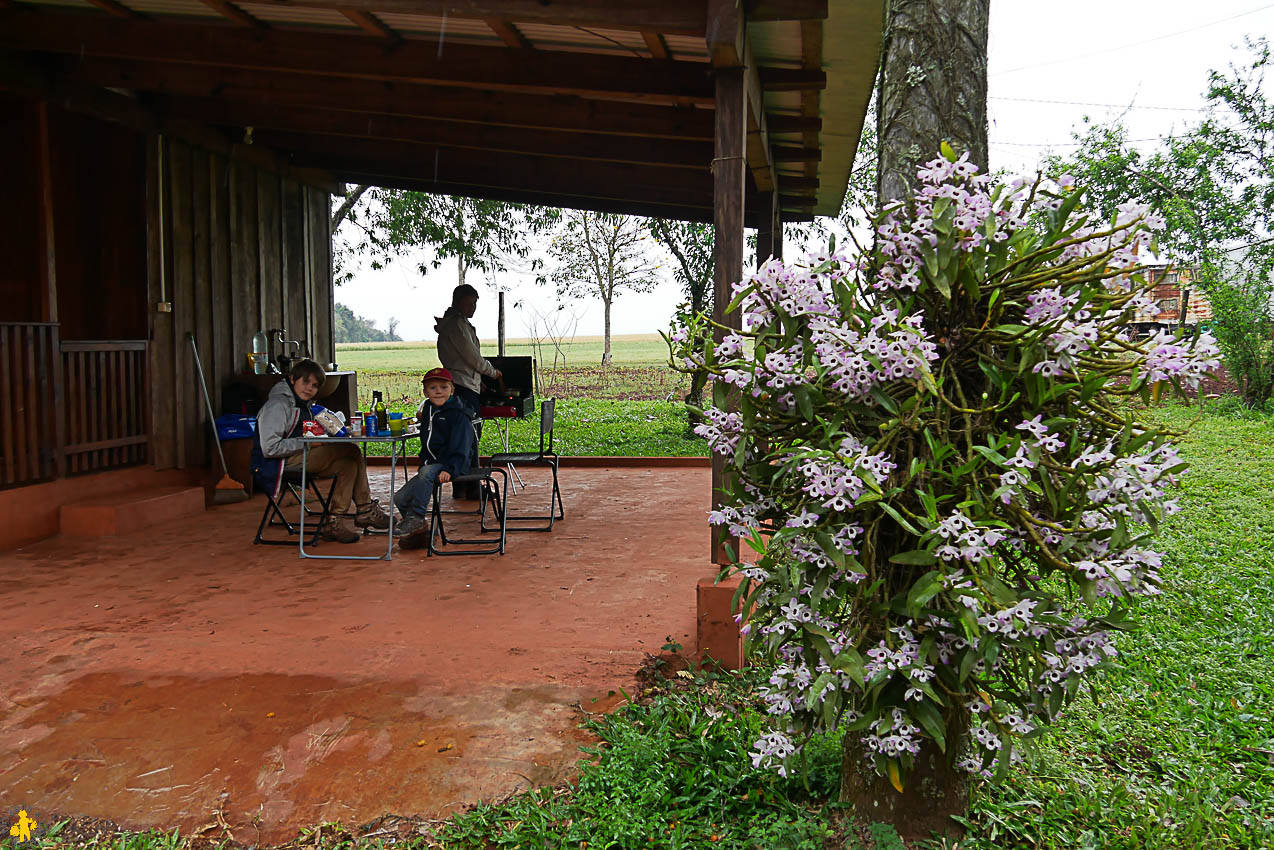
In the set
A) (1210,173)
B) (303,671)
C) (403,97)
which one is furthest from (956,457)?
(1210,173)

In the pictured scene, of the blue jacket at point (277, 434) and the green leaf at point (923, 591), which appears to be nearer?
the green leaf at point (923, 591)

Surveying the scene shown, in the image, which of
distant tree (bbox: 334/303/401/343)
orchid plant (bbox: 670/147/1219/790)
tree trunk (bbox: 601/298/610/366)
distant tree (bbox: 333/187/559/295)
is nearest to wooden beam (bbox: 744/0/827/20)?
orchid plant (bbox: 670/147/1219/790)

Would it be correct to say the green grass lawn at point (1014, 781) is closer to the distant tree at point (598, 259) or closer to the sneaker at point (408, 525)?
the sneaker at point (408, 525)

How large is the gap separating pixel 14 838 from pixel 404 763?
3.45 ft

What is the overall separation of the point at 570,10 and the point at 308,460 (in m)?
3.26

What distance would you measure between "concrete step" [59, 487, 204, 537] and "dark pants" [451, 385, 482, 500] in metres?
2.08

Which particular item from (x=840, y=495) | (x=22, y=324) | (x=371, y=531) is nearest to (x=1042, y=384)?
(x=840, y=495)

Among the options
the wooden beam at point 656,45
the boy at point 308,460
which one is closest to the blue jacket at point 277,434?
the boy at point 308,460

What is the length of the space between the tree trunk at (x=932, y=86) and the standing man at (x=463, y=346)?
14.2ft

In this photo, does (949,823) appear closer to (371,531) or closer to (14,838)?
(14,838)

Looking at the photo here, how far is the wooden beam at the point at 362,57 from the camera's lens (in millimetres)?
5227

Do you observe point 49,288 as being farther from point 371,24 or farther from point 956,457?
point 956,457

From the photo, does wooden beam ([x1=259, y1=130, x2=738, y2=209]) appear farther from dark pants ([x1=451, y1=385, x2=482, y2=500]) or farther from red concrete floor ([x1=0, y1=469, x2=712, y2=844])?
red concrete floor ([x1=0, y1=469, x2=712, y2=844])

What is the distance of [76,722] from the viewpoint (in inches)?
125
